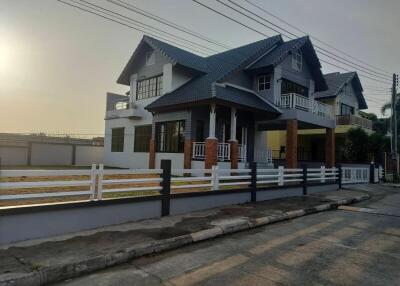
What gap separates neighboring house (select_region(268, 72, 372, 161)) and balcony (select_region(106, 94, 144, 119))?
14961 millimetres

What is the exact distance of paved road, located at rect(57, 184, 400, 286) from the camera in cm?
495

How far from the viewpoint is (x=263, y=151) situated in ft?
70.1

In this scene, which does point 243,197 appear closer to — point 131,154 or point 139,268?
point 139,268

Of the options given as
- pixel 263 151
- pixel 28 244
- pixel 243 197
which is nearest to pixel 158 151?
pixel 263 151

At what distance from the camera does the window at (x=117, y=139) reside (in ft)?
81.1

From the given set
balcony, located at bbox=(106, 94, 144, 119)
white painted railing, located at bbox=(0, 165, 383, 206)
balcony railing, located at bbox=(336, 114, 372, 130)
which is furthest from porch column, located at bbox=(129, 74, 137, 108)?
balcony railing, located at bbox=(336, 114, 372, 130)

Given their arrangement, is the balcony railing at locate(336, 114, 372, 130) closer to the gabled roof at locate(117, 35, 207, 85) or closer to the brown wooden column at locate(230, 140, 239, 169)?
the gabled roof at locate(117, 35, 207, 85)

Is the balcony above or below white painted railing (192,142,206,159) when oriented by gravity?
above

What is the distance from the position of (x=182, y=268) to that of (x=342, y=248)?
137 inches

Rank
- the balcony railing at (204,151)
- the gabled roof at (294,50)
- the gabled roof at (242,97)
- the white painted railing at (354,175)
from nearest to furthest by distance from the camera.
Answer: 1. the gabled roof at (242,97)
2. the balcony railing at (204,151)
3. the white painted railing at (354,175)
4. the gabled roof at (294,50)

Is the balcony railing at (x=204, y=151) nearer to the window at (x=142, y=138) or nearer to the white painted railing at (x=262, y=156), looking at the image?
the white painted railing at (x=262, y=156)

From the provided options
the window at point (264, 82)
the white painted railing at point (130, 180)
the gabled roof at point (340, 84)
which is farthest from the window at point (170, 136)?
the gabled roof at point (340, 84)

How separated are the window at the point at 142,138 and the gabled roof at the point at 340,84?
17142 mm

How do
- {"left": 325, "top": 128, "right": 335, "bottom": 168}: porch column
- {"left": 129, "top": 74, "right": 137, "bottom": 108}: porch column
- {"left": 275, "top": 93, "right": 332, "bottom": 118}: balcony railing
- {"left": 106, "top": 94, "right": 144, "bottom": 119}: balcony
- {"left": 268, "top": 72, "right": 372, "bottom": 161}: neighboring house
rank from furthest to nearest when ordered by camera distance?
1. {"left": 268, "top": 72, "right": 372, "bottom": 161}: neighboring house
2. {"left": 129, "top": 74, "right": 137, "bottom": 108}: porch column
3. {"left": 106, "top": 94, "right": 144, "bottom": 119}: balcony
4. {"left": 325, "top": 128, "right": 335, "bottom": 168}: porch column
5. {"left": 275, "top": 93, "right": 332, "bottom": 118}: balcony railing
